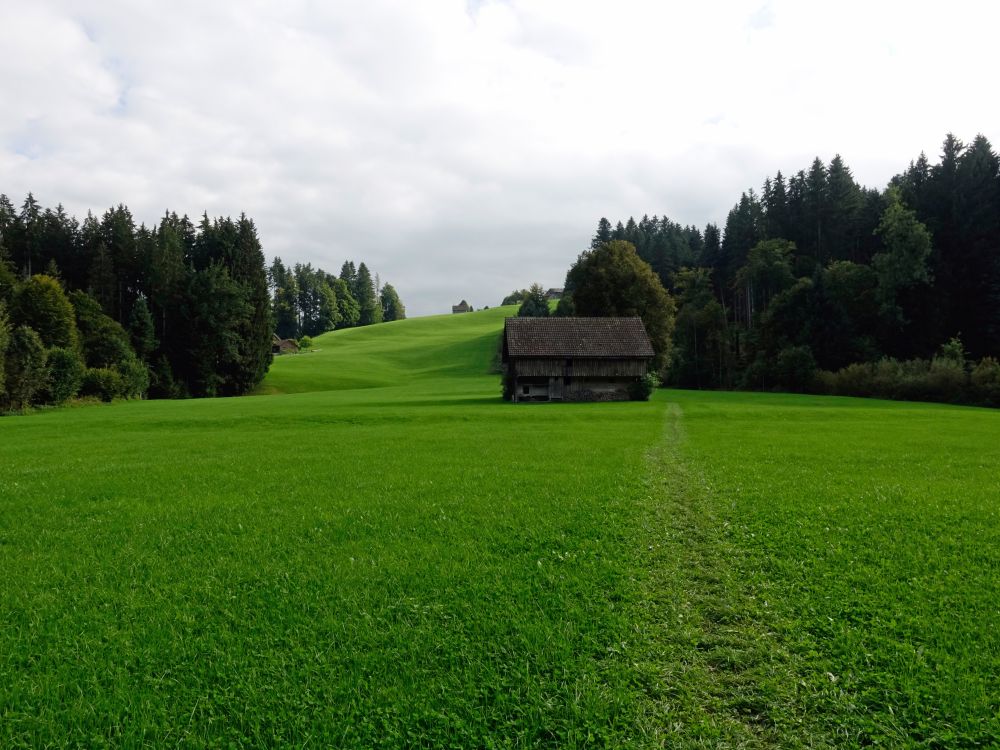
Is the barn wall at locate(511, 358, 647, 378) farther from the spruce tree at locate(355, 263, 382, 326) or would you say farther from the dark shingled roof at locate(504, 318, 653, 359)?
the spruce tree at locate(355, 263, 382, 326)

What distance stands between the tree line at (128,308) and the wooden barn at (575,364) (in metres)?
37.8

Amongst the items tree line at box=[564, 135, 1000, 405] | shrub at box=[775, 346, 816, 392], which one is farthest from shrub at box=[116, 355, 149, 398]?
shrub at box=[775, 346, 816, 392]

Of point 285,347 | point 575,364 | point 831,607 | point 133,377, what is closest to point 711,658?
point 831,607

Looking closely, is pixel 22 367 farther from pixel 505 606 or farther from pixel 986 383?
pixel 986 383

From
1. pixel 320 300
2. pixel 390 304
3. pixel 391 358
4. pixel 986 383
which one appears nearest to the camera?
pixel 986 383

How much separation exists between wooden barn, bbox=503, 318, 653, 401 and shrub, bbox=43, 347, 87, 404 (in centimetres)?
3785

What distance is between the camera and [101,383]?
53.0 metres

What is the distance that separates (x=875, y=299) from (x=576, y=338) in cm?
3589

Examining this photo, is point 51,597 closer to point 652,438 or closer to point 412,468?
point 412,468

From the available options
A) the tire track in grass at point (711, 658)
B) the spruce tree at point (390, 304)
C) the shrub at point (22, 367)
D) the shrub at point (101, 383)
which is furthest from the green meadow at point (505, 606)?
the spruce tree at point (390, 304)

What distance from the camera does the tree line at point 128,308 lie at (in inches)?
1934

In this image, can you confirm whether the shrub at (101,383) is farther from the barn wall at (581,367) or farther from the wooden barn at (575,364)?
the barn wall at (581,367)

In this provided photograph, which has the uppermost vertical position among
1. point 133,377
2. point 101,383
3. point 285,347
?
point 285,347

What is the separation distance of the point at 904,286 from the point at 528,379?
4240cm
